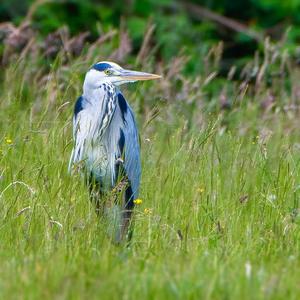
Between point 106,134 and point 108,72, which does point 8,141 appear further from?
point 108,72

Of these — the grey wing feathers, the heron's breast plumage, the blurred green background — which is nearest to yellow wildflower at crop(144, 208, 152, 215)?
the grey wing feathers

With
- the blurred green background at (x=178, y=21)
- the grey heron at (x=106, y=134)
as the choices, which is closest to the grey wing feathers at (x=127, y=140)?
the grey heron at (x=106, y=134)

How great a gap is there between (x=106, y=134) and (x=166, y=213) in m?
0.71

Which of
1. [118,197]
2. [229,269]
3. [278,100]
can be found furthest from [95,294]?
[278,100]

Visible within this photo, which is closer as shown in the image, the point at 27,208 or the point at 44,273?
the point at 44,273

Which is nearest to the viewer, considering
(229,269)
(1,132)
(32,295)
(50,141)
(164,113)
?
(32,295)

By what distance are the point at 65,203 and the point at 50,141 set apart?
1.03 m

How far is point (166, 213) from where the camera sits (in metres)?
6.07


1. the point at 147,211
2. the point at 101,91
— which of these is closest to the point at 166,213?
the point at 147,211

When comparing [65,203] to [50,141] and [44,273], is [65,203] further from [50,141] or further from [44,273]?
[44,273]

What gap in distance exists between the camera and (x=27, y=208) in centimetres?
559

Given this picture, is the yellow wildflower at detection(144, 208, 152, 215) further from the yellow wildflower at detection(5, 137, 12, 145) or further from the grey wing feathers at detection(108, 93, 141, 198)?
the yellow wildflower at detection(5, 137, 12, 145)

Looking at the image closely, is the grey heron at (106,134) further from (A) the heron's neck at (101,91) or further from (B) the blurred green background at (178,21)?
(B) the blurred green background at (178,21)

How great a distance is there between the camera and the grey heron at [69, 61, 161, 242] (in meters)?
6.19
